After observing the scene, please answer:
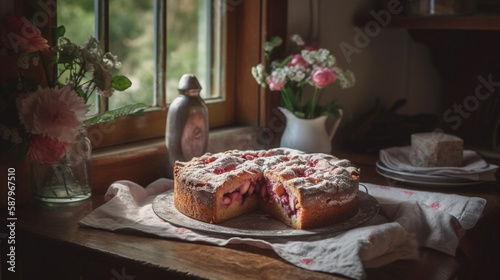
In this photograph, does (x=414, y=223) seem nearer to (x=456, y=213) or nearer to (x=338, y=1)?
(x=456, y=213)

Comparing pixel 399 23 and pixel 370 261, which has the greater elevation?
pixel 399 23

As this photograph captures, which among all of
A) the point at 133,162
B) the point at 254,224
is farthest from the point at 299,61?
the point at 254,224

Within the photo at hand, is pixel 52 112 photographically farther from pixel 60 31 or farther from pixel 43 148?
pixel 60 31

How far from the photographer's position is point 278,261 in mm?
1143

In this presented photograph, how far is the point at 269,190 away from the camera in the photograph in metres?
1.38

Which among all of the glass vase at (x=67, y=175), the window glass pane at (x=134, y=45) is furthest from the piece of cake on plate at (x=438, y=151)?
the glass vase at (x=67, y=175)

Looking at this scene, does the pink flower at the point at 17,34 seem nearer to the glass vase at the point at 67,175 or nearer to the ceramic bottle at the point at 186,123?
the glass vase at the point at 67,175

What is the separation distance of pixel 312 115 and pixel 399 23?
0.55 meters

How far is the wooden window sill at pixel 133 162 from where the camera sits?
1564mm

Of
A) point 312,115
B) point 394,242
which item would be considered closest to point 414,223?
point 394,242

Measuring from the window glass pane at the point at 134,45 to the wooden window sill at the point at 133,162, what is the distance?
128 millimetres

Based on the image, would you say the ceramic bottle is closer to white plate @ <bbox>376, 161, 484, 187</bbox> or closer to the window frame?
the window frame

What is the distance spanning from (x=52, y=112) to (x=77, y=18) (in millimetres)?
407

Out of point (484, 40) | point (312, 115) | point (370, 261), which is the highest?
point (484, 40)
